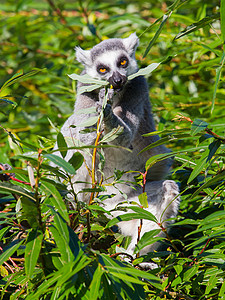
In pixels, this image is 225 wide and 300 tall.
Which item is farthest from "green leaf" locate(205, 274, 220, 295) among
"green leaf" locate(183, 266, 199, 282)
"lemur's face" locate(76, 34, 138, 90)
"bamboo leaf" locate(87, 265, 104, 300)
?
"lemur's face" locate(76, 34, 138, 90)

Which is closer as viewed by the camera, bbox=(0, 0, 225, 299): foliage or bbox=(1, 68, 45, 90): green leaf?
bbox=(0, 0, 225, 299): foliage

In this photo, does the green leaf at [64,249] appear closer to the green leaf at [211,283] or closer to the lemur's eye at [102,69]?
the green leaf at [211,283]

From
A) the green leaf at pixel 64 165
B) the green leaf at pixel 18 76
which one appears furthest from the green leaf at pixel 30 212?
the green leaf at pixel 18 76

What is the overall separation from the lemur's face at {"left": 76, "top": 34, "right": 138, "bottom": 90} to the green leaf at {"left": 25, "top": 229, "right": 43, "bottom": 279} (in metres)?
2.04

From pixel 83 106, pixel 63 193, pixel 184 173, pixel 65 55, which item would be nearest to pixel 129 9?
pixel 65 55

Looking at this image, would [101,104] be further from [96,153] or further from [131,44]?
[131,44]

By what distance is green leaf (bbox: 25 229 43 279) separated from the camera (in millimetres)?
1600

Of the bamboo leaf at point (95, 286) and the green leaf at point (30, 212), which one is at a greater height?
the green leaf at point (30, 212)

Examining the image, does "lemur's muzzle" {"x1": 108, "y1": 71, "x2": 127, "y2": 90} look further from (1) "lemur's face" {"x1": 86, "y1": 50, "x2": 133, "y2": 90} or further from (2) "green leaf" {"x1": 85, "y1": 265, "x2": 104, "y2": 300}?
(2) "green leaf" {"x1": 85, "y1": 265, "x2": 104, "y2": 300}

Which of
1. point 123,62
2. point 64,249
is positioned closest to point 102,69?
point 123,62

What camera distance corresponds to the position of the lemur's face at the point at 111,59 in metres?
3.67

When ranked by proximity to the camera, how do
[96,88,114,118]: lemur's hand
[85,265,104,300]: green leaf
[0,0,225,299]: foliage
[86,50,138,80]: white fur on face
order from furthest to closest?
[86,50,138,80]: white fur on face < [96,88,114,118]: lemur's hand < [0,0,225,299]: foliage < [85,265,104,300]: green leaf

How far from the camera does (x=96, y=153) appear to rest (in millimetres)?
3355

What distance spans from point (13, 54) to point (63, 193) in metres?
4.77
